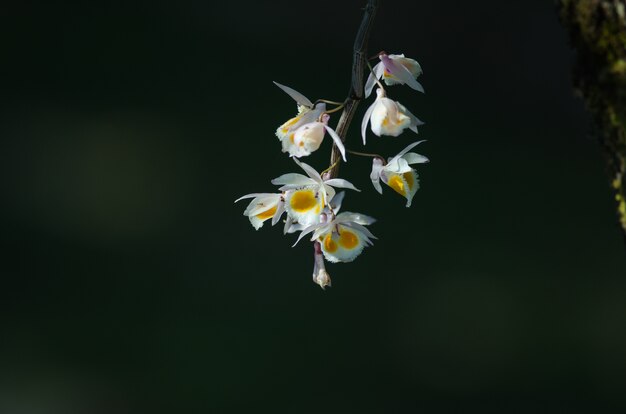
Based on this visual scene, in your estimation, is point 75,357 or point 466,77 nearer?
point 75,357

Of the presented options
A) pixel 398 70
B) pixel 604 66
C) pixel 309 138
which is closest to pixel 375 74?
pixel 398 70

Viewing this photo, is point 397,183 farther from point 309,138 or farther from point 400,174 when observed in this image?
point 309,138

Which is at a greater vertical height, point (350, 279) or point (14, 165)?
point (14, 165)

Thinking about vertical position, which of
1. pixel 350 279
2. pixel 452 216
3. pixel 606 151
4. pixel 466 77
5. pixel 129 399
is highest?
pixel 466 77

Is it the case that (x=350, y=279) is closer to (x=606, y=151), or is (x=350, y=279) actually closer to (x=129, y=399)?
(x=129, y=399)

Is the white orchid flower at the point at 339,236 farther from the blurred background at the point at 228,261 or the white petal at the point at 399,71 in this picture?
the blurred background at the point at 228,261

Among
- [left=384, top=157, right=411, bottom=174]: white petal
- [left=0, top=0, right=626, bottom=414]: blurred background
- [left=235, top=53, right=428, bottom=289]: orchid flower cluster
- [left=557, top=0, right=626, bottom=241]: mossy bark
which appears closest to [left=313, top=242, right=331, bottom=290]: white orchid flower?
[left=235, top=53, right=428, bottom=289]: orchid flower cluster


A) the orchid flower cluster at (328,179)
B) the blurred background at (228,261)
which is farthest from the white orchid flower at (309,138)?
the blurred background at (228,261)

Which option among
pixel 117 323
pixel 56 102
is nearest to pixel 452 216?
pixel 117 323
